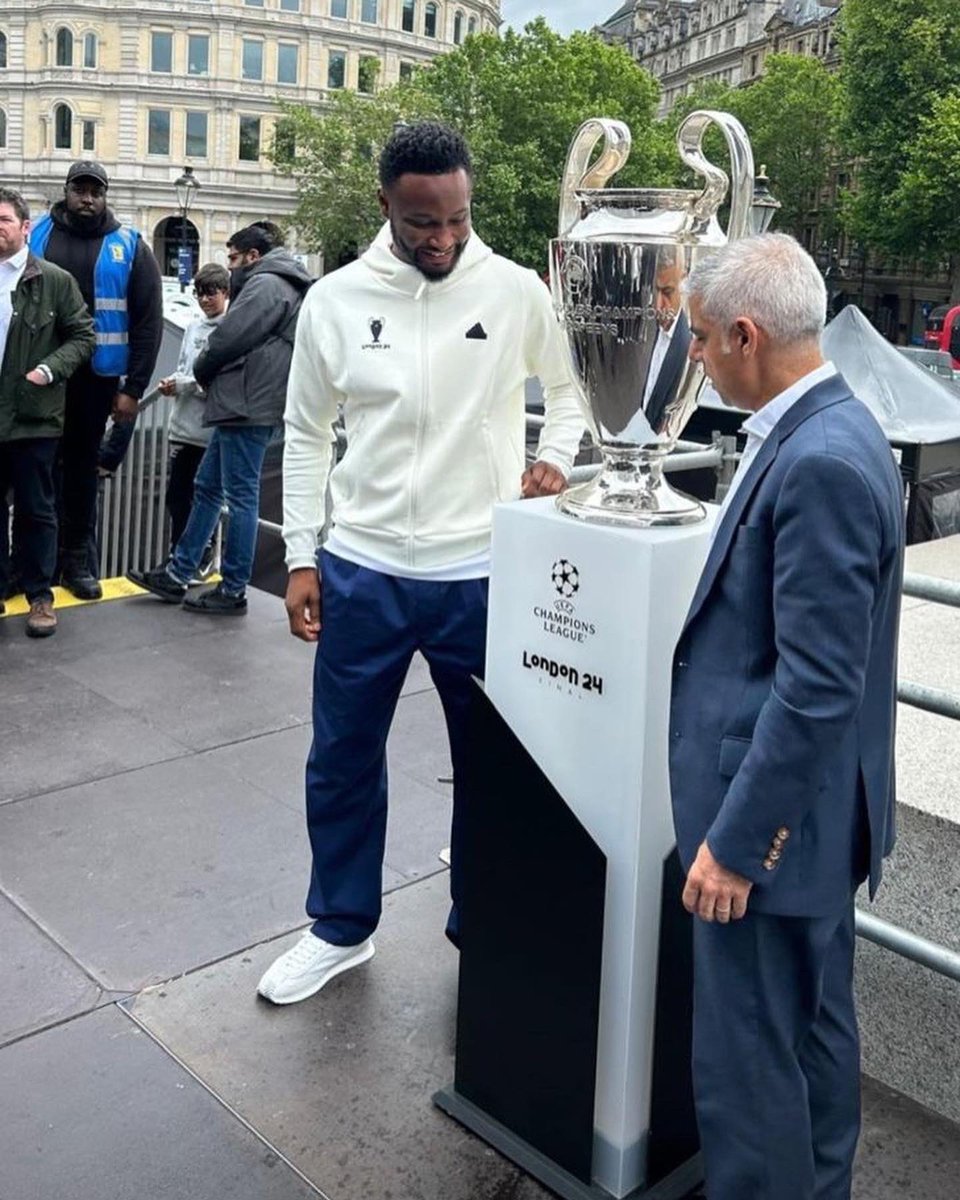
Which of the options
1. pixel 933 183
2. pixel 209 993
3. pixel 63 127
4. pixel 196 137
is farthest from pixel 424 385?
pixel 63 127

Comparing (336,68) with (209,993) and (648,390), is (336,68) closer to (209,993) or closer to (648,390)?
(209,993)

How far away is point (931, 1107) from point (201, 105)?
87.2 m

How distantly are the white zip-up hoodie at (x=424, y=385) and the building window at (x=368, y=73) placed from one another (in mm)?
85147

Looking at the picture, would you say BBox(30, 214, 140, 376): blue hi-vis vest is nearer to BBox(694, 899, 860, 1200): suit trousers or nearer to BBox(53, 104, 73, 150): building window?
BBox(694, 899, 860, 1200): suit trousers

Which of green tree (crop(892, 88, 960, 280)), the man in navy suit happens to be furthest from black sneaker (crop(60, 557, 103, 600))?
green tree (crop(892, 88, 960, 280))

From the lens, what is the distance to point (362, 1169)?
8.40 ft

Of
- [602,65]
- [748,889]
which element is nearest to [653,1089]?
[748,889]

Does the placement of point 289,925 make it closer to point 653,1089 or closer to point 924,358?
point 653,1089

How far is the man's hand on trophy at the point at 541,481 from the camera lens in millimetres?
2965

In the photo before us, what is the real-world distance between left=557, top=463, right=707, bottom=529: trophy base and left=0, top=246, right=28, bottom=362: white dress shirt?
4024 millimetres

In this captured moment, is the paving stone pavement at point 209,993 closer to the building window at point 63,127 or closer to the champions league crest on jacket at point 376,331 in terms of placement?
the champions league crest on jacket at point 376,331

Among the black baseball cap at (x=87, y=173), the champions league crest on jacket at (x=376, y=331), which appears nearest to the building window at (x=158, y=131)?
the black baseball cap at (x=87, y=173)

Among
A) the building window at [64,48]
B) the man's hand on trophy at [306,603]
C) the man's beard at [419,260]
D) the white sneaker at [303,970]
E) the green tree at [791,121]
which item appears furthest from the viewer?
the building window at [64,48]

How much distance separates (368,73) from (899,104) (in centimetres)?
4446
